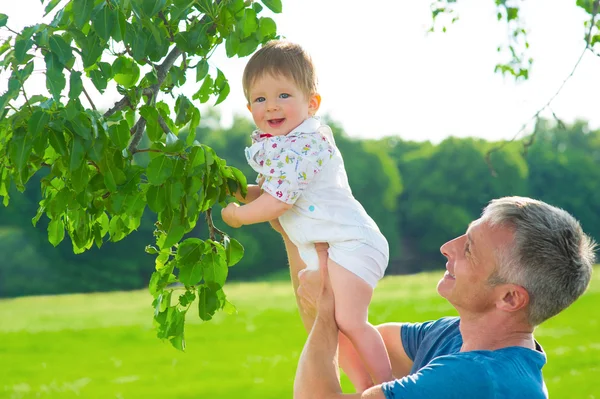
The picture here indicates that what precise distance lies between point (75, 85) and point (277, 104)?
731 mm

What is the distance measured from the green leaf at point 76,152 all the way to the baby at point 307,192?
23.7 inches

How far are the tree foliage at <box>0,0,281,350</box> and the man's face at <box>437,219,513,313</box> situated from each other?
0.71m

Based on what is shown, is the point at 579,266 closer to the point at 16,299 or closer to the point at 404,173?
the point at 16,299

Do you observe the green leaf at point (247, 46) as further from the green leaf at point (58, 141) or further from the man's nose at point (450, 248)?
the man's nose at point (450, 248)

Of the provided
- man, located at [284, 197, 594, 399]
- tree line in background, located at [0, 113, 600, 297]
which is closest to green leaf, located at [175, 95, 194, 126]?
man, located at [284, 197, 594, 399]

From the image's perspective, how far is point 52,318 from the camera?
21.0m

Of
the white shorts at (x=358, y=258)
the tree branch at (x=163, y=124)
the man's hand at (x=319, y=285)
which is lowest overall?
the man's hand at (x=319, y=285)

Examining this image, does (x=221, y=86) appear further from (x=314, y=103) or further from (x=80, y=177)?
(x=80, y=177)

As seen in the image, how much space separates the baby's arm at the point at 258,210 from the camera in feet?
8.54

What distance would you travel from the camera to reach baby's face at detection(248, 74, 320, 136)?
2621 mm

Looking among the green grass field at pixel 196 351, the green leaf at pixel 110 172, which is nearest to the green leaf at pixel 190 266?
the green leaf at pixel 110 172

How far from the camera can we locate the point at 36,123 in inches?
82.2

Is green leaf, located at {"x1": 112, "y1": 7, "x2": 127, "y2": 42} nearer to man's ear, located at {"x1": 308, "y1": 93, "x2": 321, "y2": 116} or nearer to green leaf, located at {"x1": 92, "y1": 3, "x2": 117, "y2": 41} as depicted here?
green leaf, located at {"x1": 92, "y1": 3, "x2": 117, "y2": 41}

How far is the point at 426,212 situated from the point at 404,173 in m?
3.24
